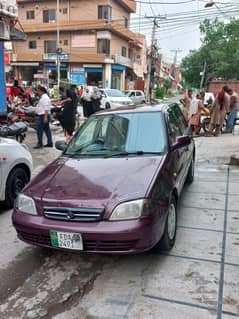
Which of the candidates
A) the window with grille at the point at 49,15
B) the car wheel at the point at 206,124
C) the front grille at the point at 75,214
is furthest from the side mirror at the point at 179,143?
the window with grille at the point at 49,15

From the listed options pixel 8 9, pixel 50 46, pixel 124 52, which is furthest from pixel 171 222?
pixel 124 52

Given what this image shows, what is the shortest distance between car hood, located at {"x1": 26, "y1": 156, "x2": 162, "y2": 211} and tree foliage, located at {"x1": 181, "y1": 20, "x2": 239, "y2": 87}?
105 ft

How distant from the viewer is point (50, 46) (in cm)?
3797

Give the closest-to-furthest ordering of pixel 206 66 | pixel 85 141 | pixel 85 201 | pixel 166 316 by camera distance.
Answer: pixel 166 316
pixel 85 201
pixel 85 141
pixel 206 66

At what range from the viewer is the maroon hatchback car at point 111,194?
2.93 meters

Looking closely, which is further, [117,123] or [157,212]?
[117,123]

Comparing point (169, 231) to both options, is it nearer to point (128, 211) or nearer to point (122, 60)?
point (128, 211)

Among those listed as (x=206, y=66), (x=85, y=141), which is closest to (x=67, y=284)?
(x=85, y=141)

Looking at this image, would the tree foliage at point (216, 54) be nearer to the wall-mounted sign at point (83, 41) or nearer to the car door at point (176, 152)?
the wall-mounted sign at point (83, 41)

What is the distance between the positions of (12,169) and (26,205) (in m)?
1.84

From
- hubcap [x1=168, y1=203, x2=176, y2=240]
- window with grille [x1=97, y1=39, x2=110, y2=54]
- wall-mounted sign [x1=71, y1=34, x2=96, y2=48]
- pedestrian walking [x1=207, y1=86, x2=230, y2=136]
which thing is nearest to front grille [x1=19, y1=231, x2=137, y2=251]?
hubcap [x1=168, y1=203, x2=176, y2=240]

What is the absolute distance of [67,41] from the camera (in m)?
36.9

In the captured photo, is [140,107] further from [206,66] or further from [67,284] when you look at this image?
[206,66]

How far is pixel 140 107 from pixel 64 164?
1.50 meters
